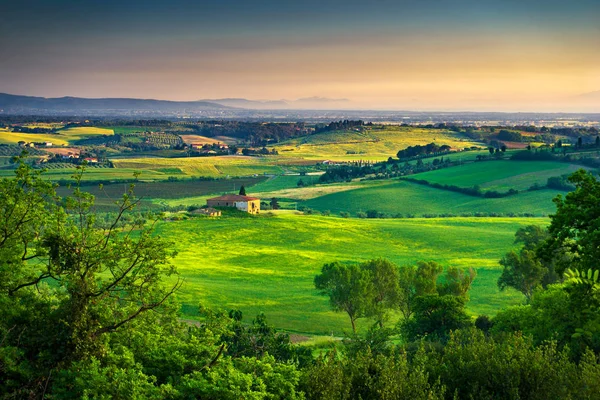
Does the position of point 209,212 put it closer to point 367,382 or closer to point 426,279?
point 426,279

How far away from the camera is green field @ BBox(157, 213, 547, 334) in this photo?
68781mm

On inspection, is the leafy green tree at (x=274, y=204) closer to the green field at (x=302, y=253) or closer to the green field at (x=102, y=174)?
the green field at (x=302, y=253)

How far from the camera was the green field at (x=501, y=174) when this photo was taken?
477 feet

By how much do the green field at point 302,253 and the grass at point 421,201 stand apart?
1473cm

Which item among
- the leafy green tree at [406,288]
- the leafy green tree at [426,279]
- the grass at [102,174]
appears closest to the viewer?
the leafy green tree at [426,279]

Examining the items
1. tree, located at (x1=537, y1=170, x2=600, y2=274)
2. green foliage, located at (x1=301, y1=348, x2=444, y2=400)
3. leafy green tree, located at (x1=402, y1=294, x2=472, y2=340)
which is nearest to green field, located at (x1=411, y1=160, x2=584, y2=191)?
leafy green tree, located at (x1=402, y1=294, x2=472, y2=340)

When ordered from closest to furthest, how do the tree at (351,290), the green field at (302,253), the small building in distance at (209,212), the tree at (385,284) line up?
1. the tree at (351,290)
2. the tree at (385,284)
3. the green field at (302,253)
4. the small building in distance at (209,212)

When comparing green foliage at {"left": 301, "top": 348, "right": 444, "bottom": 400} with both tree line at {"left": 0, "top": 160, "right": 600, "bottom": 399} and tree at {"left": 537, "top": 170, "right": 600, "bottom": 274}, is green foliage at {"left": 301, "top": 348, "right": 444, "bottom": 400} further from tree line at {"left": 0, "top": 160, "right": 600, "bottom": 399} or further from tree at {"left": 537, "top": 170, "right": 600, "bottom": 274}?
tree at {"left": 537, "top": 170, "right": 600, "bottom": 274}

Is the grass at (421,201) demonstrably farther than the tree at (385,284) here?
Yes

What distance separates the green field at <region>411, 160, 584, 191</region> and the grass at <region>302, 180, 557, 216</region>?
5768 mm

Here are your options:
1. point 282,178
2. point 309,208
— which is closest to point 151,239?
point 309,208

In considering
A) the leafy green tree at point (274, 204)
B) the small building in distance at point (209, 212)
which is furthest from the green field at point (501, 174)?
the small building in distance at point (209, 212)

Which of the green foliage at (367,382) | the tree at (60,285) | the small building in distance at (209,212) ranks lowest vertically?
the small building in distance at (209,212)

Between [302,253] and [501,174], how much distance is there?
2911 inches
